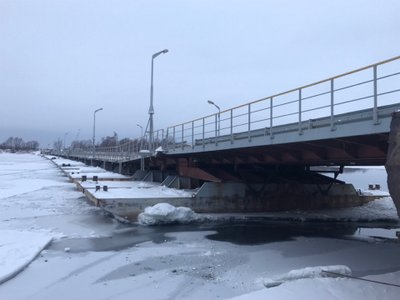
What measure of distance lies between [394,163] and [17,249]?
11163 millimetres

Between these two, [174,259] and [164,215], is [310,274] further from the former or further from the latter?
[164,215]

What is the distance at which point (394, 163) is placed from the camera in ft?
31.7

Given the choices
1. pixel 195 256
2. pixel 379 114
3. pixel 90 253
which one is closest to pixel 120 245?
pixel 90 253

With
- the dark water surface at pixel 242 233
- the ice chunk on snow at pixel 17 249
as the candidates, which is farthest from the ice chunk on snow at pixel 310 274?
the dark water surface at pixel 242 233

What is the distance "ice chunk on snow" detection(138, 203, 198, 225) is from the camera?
23219 mm

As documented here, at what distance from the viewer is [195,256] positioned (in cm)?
1575

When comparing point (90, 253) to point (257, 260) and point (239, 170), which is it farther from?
point (239, 170)

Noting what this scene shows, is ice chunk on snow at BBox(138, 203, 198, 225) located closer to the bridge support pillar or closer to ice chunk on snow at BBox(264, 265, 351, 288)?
ice chunk on snow at BBox(264, 265, 351, 288)

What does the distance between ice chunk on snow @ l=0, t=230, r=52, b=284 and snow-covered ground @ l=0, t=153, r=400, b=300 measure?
0.03m

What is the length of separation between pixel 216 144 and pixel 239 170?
22.2ft

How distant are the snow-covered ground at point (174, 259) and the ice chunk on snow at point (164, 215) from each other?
0.67 feet

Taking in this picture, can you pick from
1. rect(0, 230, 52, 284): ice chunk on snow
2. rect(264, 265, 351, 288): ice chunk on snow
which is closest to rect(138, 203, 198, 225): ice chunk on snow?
rect(0, 230, 52, 284): ice chunk on snow

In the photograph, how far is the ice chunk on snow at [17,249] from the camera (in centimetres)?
1209

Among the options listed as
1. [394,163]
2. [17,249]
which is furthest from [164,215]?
[394,163]
